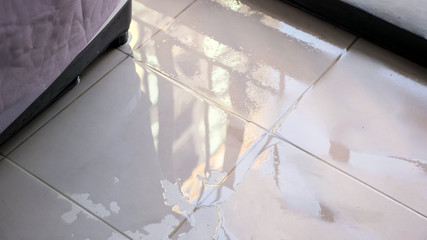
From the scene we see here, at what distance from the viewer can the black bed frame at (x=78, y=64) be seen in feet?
5.41

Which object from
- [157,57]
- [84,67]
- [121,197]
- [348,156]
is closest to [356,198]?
[348,156]

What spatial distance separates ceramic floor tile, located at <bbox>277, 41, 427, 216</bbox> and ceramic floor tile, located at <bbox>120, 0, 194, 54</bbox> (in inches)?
22.3

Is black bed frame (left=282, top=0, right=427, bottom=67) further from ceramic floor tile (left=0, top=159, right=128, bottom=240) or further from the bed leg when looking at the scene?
ceramic floor tile (left=0, top=159, right=128, bottom=240)

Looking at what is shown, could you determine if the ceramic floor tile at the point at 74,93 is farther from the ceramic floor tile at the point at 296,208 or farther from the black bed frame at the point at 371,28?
the black bed frame at the point at 371,28

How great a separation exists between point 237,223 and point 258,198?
0.32 feet

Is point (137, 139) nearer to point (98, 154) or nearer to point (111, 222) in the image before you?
point (98, 154)

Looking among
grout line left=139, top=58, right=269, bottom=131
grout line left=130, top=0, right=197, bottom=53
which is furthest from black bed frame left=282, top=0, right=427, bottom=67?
grout line left=139, top=58, right=269, bottom=131

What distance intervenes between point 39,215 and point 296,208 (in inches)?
26.3

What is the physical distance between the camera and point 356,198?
1.59 metres

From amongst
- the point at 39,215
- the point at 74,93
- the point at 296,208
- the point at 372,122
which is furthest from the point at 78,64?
the point at 372,122

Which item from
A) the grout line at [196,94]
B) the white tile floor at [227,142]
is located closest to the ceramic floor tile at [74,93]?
the white tile floor at [227,142]

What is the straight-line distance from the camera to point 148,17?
205 cm

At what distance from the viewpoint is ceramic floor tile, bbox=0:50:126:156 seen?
1.68 metres

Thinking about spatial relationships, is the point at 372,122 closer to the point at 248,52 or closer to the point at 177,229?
the point at 248,52
